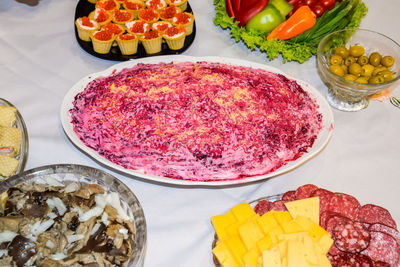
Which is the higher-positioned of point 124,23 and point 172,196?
point 124,23

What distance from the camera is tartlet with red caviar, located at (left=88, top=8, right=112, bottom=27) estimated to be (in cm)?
232

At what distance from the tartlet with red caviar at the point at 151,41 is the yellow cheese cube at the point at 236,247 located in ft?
4.05

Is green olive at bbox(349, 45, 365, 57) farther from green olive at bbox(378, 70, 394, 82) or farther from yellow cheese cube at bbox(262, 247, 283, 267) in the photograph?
yellow cheese cube at bbox(262, 247, 283, 267)

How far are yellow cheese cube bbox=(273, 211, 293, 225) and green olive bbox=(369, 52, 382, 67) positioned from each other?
44.5 inches

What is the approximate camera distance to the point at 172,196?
5.84ft

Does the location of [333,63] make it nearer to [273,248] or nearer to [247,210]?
[247,210]

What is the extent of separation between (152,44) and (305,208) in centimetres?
126

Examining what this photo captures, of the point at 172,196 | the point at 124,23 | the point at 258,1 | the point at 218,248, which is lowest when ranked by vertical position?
the point at 172,196

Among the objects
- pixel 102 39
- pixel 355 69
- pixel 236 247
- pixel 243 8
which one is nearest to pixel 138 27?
pixel 102 39

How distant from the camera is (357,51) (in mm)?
2201

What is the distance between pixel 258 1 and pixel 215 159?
1.14 metres

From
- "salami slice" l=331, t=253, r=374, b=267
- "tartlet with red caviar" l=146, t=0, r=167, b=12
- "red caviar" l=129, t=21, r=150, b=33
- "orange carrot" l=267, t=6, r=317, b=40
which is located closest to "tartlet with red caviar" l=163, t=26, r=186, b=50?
"red caviar" l=129, t=21, r=150, b=33

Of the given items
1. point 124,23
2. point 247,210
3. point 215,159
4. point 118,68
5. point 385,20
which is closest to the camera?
point 247,210

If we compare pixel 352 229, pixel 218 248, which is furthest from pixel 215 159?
pixel 352 229
